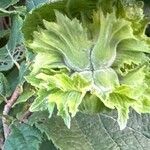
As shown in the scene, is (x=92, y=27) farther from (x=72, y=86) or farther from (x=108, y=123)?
(x=108, y=123)

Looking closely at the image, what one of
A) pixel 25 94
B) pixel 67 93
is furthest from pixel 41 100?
pixel 25 94

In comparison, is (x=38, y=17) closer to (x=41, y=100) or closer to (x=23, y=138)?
(x=41, y=100)

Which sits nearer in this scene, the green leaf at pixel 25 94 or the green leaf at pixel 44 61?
the green leaf at pixel 44 61

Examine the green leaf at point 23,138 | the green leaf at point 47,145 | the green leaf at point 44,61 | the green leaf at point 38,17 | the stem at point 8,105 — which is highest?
the green leaf at point 38,17

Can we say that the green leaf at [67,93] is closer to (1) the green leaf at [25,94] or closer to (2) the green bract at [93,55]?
(2) the green bract at [93,55]

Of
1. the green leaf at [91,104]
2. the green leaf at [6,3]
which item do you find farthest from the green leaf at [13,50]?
the green leaf at [91,104]

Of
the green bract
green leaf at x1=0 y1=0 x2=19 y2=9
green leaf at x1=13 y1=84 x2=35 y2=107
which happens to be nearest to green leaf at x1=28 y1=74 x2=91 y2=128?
the green bract

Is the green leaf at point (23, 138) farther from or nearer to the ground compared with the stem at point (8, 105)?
nearer to the ground

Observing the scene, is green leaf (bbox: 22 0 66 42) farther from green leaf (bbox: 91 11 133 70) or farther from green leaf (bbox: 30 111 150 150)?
green leaf (bbox: 30 111 150 150)
